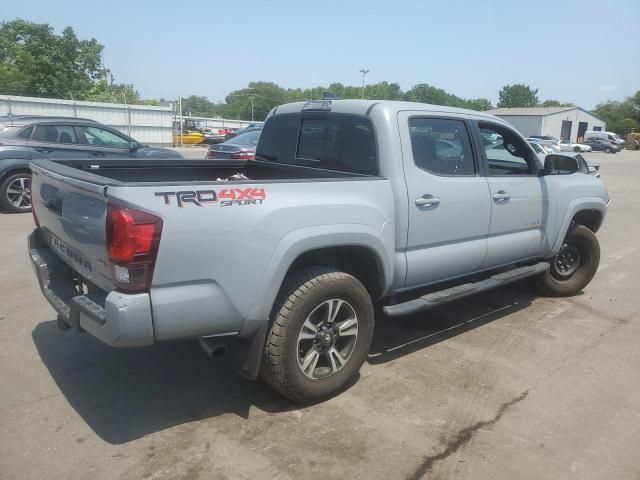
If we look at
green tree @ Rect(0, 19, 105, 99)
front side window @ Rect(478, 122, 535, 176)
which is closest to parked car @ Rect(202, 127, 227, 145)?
green tree @ Rect(0, 19, 105, 99)

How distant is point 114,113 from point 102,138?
17.9m

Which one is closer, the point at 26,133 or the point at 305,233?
the point at 305,233

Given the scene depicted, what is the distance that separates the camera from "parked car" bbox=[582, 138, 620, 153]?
56.5 m

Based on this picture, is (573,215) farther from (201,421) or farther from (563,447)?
(201,421)

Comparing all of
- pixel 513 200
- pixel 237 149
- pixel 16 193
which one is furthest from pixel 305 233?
pixel 237 149

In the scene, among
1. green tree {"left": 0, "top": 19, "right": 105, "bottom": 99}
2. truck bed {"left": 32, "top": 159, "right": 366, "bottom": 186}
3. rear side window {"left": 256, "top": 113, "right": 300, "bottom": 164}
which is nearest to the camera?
truck bed {"left": 32, "top": 159, "right": 366, "bottom": 186}

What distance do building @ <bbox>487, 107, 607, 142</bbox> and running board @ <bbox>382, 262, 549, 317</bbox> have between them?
69.0 m

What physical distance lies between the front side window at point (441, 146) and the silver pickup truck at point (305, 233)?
14 millimetres

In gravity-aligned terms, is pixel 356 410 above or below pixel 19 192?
below

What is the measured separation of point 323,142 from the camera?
4.22 meters

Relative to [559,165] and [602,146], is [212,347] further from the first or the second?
[602,146]

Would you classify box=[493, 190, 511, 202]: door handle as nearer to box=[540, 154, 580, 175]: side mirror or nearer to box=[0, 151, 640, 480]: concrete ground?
box=[540, 154, 580, 175]: side mirror

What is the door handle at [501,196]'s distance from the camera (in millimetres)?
4398

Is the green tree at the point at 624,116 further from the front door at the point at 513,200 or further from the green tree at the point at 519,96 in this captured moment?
the front door at the point at 513,200
